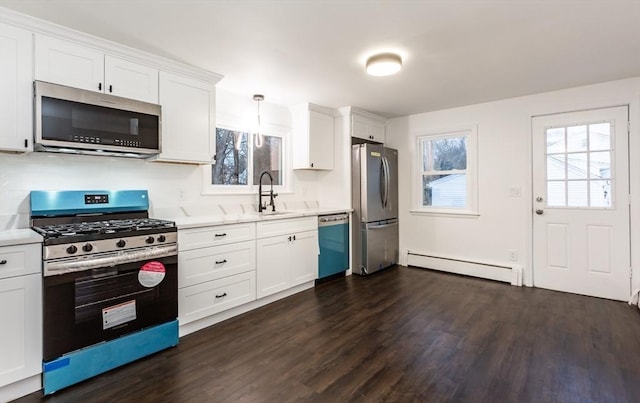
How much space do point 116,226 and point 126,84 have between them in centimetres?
112

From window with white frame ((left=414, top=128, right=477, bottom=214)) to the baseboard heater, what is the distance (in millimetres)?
666

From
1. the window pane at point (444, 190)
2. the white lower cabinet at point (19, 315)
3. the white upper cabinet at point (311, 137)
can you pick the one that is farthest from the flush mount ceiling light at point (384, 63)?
the white lower cabinet at point (19, 315)

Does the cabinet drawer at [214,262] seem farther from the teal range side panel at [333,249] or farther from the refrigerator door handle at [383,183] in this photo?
the refrigerator door handle at [383,183]

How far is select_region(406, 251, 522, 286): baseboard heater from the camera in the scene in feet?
12.7

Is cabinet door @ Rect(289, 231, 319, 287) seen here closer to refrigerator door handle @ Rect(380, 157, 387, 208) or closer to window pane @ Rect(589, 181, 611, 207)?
refrigerator door handle @ Rect(380, 157, 387, 208)

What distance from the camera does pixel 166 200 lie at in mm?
2971

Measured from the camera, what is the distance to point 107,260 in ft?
6.54

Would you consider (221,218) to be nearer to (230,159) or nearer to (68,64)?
(230,159)

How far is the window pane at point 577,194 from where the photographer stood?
3.48 metres

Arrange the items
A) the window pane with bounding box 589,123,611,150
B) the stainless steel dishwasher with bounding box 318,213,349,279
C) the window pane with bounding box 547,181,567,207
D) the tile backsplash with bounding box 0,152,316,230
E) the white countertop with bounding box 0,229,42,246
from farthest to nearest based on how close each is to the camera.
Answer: the stainless steel dishwasher with bounding box 318,213,349,279, the window pane with bounding box 547,181,567,207, the window pane with bounding box 589,123,611,150, the tile backsplash with bounding box 0,152,316,230, the white countertop with bounding box 0,229,42,246

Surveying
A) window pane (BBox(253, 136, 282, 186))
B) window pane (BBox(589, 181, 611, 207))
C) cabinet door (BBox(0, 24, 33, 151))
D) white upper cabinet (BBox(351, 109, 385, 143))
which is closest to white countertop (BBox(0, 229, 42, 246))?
cabinet door (BBox(0, 24, 33, 151))

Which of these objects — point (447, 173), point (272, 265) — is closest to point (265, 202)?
point (272, 265)

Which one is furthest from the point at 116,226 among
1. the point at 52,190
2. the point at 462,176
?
the point at 462,176

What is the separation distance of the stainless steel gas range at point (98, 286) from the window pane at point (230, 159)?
116 cm
